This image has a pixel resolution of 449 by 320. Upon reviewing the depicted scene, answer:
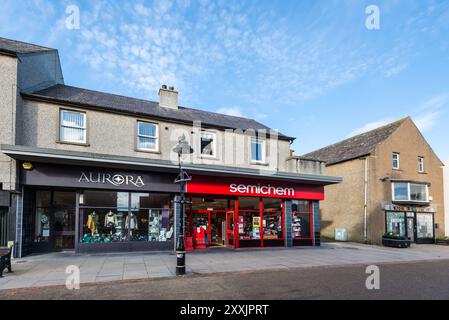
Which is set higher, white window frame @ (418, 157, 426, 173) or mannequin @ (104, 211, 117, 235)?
white window frame @ (418, 157, 426, 173)

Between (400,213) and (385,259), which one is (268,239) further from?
(400,213)

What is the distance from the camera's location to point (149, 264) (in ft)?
38.4

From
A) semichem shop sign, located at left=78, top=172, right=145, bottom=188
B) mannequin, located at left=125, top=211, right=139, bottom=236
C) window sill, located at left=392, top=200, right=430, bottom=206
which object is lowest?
mannequin, located at left=125, top=211, right=139, bottom=236

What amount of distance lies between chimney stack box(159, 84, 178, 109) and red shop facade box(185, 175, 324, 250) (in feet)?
16.5

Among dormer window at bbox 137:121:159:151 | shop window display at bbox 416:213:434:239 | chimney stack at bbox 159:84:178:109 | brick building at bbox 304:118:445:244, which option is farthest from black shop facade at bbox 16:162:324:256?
shop window display at bbox 416:213:434:239

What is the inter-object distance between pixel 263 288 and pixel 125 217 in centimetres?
843

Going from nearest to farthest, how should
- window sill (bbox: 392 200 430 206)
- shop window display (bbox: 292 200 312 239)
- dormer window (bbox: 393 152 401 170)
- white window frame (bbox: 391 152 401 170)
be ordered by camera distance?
1. shop window display (bbox: 292 200 312 239)
2. window sill (bbox: 392 200 430 206)
3. white window frame (bbox: 391 152 401 170)
4. dormer window (bbox: 393 152 401 170)

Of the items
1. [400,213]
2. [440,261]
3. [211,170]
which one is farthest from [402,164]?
[211,170]

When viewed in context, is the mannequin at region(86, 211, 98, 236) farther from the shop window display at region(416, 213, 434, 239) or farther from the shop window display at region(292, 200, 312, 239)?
the shop window display at region(416, 213, 434, 239)

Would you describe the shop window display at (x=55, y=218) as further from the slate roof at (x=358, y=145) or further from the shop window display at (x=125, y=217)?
the slate roof at (x=358, y=145)

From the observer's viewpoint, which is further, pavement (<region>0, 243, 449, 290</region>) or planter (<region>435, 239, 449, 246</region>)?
planter (<region>435, 239, 449, 246</region>)

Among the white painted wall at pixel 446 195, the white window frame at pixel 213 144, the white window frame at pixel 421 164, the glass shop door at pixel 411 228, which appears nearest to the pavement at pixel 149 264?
the white window frame at pixel 213 144

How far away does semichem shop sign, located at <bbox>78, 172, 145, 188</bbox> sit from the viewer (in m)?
13.9
